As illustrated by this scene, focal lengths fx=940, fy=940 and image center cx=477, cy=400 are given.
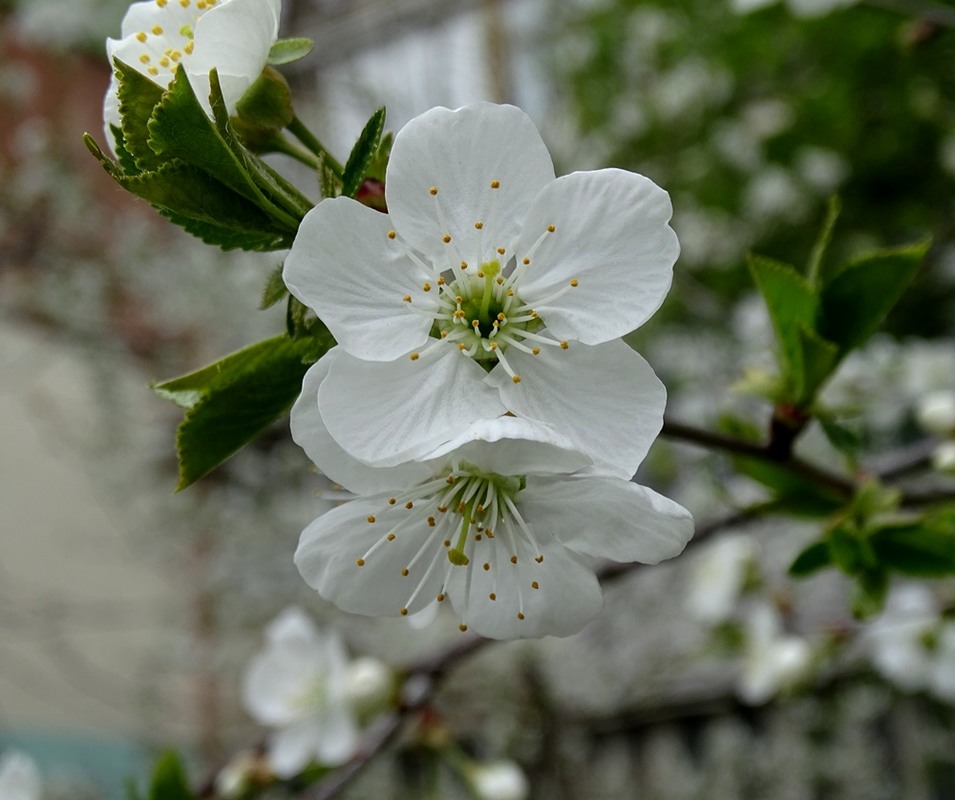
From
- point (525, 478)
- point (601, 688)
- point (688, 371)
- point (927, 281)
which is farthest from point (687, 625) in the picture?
point (525, 478)

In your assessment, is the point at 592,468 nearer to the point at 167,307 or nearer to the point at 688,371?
the point at 688,371

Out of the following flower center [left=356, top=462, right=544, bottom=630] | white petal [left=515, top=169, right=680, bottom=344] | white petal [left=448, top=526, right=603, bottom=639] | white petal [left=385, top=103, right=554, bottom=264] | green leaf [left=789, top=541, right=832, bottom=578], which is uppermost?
white petal [left=385, top=103, right=554, bottom=264]

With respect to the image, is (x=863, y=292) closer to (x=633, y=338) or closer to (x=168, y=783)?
(x=168, y=783)

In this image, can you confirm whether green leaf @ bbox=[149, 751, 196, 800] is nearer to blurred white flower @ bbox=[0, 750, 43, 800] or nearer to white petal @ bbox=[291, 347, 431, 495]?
blurred white flower @ bbox=[0, 750, 43, 800]

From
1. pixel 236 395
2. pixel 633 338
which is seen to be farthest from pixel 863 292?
pixel 633 338

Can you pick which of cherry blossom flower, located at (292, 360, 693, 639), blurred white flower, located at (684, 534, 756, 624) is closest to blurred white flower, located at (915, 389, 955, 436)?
blurred white flower, located at (684, 534, 756, 624)

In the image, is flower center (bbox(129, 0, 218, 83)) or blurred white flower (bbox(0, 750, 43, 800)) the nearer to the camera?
flower center (bbox(129, 0, 218, 83))
